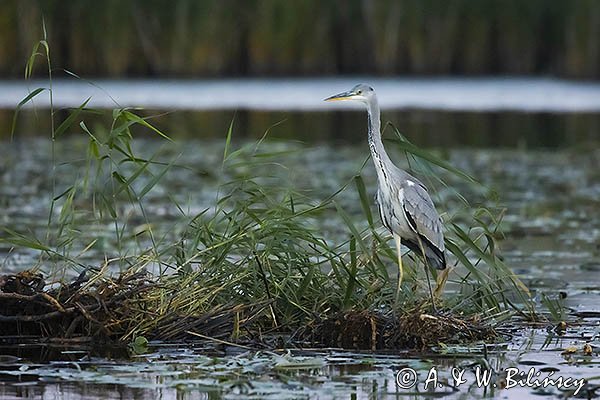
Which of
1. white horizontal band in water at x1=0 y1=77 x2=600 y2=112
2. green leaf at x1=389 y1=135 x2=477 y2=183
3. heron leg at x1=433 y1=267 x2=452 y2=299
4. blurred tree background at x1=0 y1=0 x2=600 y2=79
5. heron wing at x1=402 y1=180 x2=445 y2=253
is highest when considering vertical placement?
blurred tree background at x1=0 y1=0 x2=600 y2=79

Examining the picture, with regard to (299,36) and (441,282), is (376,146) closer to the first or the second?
(441,282)

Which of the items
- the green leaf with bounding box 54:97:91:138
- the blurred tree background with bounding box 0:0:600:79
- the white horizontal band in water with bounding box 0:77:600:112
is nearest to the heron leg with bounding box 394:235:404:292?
the green leaf with bounding box 54:97:91:138

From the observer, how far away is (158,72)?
20.7 meters

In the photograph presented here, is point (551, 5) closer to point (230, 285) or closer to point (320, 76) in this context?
point (320, 76)

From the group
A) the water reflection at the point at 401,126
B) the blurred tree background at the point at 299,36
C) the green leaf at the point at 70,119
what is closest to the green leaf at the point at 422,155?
the green leaf at the point at 70,119

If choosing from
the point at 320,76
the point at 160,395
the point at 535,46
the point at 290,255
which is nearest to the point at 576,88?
the point at 535,46

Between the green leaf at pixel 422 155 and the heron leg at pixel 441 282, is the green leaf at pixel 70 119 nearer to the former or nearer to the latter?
the green leaf at pixel 422 155

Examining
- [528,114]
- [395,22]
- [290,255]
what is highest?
[395,22]

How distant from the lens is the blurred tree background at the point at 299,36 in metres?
19.6

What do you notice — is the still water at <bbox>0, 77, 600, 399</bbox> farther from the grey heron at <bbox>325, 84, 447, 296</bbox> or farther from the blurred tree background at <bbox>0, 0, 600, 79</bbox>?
the blurred tree background at <bbox>0, 0, 600, 79</bbox>

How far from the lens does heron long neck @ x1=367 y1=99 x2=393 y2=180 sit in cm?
576

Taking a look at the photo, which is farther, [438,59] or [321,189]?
[438,59]

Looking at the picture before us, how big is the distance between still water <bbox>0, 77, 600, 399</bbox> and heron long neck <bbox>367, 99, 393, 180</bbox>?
16.0 inches

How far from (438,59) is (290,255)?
15231 millimetres
